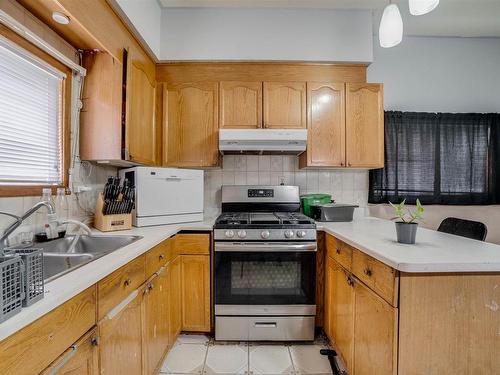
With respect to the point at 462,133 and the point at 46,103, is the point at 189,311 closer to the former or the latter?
the point at 46,103

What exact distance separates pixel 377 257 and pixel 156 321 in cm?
124

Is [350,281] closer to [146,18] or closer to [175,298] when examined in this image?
[175,298]

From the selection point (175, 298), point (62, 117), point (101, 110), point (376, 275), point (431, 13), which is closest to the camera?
point (376, 275)

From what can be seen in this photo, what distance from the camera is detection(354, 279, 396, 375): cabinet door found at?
110 cm

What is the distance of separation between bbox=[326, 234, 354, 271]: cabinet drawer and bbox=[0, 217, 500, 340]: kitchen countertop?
61 mm

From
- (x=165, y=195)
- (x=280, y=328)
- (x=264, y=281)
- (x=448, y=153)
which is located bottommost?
(x=280, y=328)

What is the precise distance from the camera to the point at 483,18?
93.7 inches

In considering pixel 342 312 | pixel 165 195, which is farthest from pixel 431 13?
pixel 165 195

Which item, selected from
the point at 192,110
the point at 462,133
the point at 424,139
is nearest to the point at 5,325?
the point at 192,110

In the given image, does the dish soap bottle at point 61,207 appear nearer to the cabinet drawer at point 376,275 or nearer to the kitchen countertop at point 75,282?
the kitchen countertop at point 75,282

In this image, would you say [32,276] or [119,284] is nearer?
[32,276]

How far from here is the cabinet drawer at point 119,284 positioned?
966 mm

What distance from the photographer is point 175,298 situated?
1875 millimetres

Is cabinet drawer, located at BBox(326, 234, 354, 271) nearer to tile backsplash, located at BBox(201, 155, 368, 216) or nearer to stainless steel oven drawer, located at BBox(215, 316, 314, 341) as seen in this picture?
stainless steel oven drawer, located at BBox(215, 316, 314, 341)
